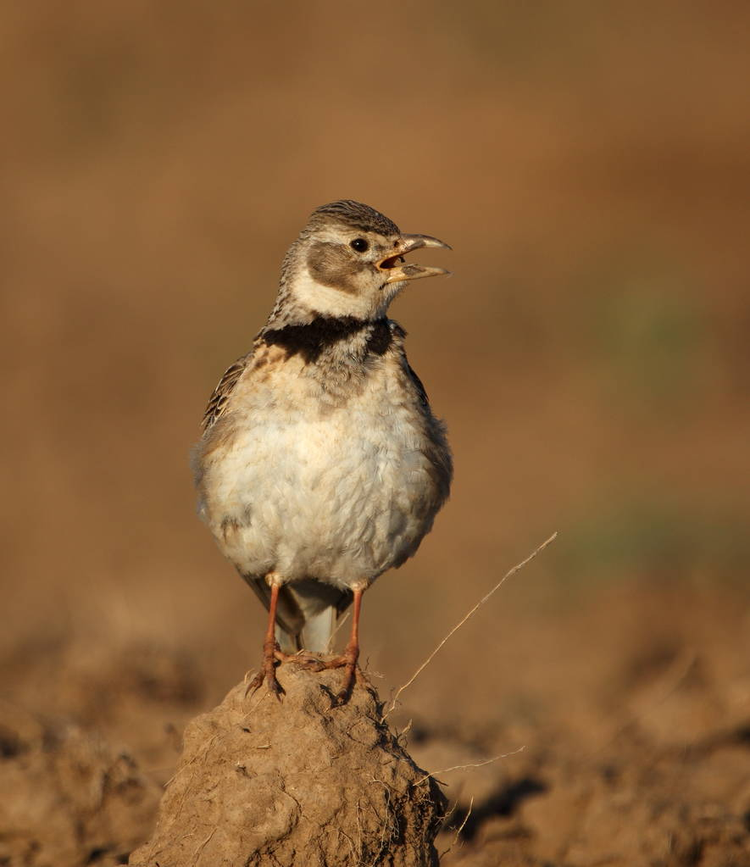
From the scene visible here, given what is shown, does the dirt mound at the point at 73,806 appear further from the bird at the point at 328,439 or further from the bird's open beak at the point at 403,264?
the bird's open beak at the point at 403,264

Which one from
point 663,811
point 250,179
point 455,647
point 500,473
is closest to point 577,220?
point 250,179

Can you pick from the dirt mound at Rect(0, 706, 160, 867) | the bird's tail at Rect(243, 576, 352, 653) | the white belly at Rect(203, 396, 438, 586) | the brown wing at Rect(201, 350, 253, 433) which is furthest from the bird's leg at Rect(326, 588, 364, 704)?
the dirt mound at Rect(0, 706, 160, 867)

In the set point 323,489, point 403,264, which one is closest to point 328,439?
point 323,489

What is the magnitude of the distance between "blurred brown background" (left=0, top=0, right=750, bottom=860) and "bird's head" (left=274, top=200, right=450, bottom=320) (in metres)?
2.45

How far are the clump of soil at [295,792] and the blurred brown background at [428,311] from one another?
7.69 feet

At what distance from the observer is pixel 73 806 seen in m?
7.00

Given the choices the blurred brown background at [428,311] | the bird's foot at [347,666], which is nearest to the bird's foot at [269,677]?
the bird's foot at [347,666]

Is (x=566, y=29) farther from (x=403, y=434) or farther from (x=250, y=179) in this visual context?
(x=403, y=434)

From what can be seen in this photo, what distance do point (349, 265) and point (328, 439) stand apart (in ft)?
3.01

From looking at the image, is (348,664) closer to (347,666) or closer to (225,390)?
(347,666)

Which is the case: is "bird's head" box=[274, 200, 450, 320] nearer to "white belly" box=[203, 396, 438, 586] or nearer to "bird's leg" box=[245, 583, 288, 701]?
"white belly" box=[203, 396, 438, 586]

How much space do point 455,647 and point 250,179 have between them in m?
14.2

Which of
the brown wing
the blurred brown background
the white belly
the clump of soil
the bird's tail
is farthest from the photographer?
the blurred brown background

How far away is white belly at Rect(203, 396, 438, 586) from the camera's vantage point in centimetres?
608
